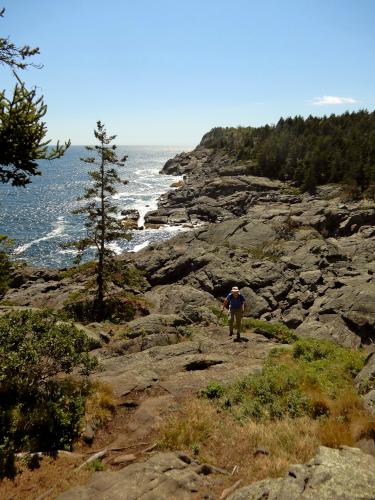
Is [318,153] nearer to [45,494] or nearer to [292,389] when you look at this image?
[292,389]

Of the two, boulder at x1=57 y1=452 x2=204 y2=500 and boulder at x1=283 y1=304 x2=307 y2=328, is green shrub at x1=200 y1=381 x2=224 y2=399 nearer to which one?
boulder at x1=57 y1=452 x2=204 y2=500

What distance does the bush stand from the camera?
30.9ft

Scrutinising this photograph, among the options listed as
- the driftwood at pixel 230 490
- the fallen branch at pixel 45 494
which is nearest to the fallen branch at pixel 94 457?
the fallen branch at pixel 45 494

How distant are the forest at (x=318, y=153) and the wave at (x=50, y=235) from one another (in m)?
43.9

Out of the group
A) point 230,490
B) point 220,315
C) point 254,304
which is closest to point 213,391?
point 230,490

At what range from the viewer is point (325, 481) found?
6.37 m

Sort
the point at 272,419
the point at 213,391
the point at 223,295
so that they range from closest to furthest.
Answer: the point at 272,419 < the point at 213,391 < the point at 223,295

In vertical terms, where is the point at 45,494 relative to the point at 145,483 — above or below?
below

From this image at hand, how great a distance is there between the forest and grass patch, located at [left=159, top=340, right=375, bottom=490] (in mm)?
52048

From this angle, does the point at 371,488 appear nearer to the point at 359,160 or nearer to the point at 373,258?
the point at 373,258

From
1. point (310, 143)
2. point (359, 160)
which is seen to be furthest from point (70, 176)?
point (359, 160)

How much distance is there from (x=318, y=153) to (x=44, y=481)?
76.5 m

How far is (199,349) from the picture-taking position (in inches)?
688

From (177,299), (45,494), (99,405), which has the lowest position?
(177,299)
